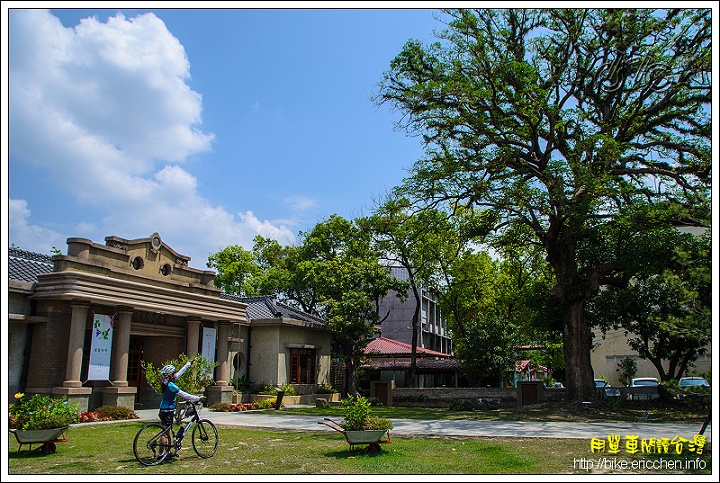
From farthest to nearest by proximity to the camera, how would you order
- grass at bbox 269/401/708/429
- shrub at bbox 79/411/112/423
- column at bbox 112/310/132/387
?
column at bbox 112/310/132/387 < grass at bbox 269/401/708/429 < shrub at bbox 79/411/112/423

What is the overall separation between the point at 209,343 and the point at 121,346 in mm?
4041

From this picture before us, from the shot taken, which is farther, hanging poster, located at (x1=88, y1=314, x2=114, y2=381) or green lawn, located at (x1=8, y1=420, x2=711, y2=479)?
hanging poster, located at (x1=88, y1=314, x2=114, y2=381)

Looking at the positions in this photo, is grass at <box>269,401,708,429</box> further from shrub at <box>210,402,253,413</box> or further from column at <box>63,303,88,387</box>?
column at <box>63,303,88,387</box>

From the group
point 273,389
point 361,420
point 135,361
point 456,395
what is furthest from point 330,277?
point 361,420

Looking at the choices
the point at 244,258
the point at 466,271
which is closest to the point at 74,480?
the point at 466,271

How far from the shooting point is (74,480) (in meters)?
6.93

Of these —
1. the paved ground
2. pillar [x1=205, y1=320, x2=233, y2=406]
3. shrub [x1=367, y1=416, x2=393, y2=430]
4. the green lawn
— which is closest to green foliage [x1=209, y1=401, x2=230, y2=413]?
pillar [x1=205, y1=320, x2=233, y2=406]

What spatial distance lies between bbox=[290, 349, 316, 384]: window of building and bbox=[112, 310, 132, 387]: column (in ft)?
28.5

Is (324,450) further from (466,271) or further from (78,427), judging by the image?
(466,271)

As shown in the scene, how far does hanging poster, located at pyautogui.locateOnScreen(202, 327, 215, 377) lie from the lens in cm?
2012

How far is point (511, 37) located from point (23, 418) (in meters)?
18.1

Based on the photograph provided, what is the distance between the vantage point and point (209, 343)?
20406 millimetres

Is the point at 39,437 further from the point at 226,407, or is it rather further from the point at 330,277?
the point at 330,277

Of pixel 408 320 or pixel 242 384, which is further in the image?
pixel 408 320
